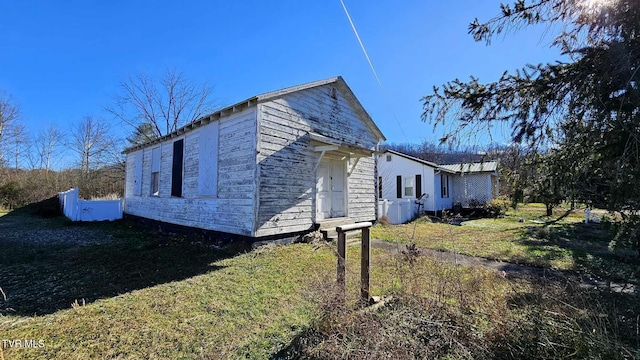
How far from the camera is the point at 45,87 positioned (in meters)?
18.1

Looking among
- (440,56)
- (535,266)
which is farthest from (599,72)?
(535,266)

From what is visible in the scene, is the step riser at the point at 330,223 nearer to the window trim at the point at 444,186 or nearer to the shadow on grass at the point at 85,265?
the shadow on grass at the point at 85,265

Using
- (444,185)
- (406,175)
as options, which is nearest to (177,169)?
(406,175)

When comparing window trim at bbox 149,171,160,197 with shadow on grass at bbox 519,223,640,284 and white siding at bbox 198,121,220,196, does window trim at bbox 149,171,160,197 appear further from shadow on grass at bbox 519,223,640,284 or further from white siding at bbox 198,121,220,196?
shadow on grass at bbox 519,223,640,284

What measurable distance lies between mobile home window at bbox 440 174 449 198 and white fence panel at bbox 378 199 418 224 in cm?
367

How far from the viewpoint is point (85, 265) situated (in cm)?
611

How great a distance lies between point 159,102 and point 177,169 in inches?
719

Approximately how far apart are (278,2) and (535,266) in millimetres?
8682

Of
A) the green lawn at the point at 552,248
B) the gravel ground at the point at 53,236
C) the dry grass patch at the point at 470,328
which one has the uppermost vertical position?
the dry grass patch at the point at 470,328

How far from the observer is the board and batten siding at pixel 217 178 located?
289 inches

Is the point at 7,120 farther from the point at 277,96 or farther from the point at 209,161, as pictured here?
the point at 277,96

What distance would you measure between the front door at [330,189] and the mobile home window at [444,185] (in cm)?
1112

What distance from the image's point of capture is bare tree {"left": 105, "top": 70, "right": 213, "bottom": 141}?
2352 centimetres

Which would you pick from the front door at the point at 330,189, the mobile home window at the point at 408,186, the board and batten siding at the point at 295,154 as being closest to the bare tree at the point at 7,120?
the board and batten siding at the point at 295,154
